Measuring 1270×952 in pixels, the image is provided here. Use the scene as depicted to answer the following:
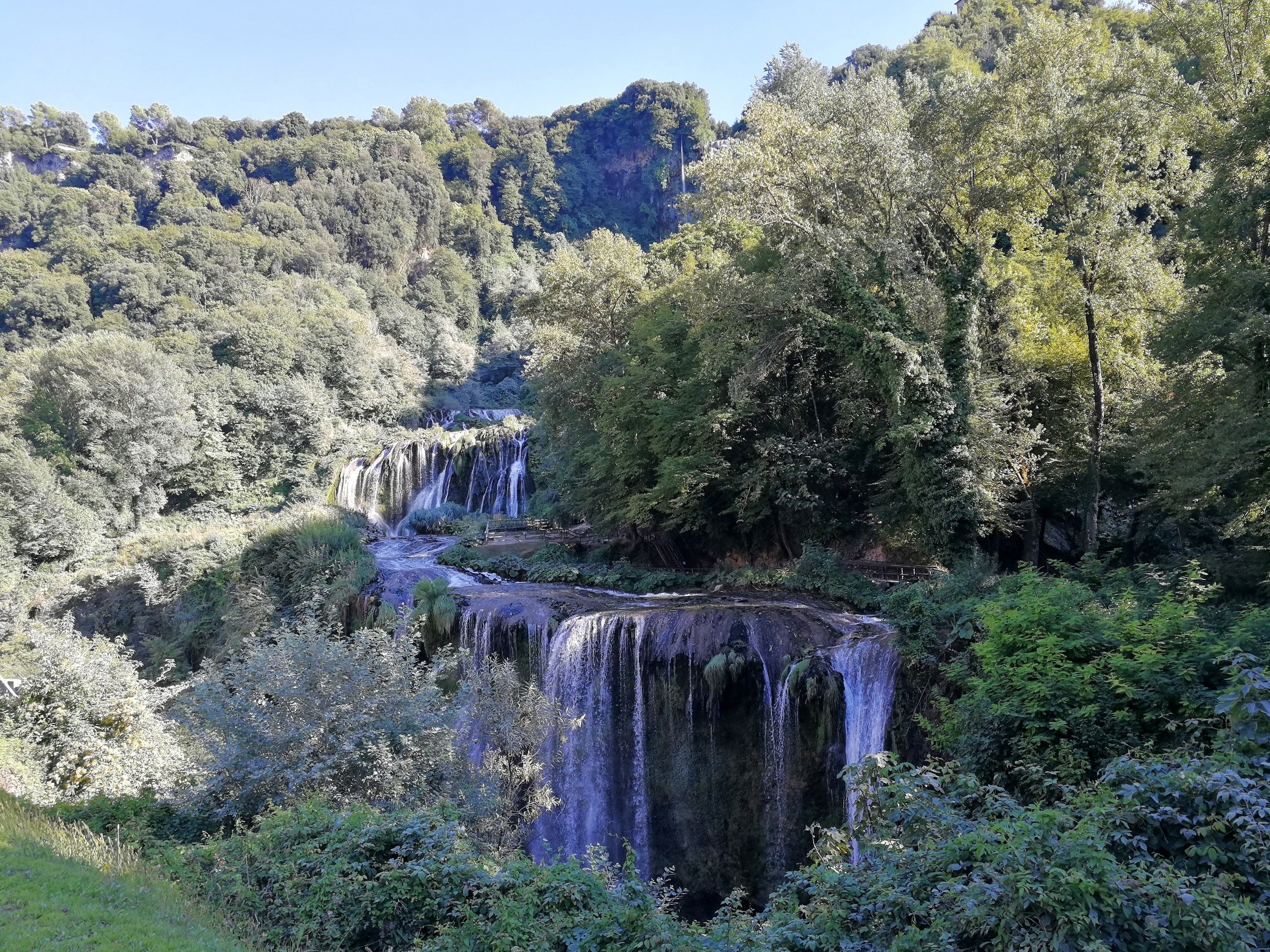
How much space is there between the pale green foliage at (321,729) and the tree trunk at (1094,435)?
506 inches

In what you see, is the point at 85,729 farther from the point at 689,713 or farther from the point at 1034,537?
the point at 1034,537

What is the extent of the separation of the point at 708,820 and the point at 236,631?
15.1m

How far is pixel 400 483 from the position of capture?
30.2m

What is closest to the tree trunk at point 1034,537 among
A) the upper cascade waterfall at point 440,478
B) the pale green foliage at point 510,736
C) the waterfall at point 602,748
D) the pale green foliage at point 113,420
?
the waterfall at point 602,748

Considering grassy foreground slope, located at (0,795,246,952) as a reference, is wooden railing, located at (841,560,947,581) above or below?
above

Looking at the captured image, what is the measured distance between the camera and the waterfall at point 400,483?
29766 mm

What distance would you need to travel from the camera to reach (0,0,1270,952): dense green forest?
515cm

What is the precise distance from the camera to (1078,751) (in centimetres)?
674

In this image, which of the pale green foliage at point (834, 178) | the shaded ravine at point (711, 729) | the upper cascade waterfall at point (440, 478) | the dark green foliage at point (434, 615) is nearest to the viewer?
the shaded ravine at point (711, 729)

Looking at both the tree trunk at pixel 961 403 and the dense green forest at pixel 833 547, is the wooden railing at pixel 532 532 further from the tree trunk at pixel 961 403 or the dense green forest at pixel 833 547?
the tree trunk at pixel 961 403

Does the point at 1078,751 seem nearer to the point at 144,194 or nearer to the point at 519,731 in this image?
the point at 519,731

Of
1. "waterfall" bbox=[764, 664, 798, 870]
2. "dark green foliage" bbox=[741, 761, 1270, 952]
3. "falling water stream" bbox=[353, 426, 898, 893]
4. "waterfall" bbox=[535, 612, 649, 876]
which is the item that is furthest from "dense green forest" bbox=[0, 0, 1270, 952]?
"waterfall" bbox=[535, 612, 649, 876]

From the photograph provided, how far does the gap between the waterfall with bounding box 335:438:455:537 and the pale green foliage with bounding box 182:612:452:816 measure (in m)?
20.1

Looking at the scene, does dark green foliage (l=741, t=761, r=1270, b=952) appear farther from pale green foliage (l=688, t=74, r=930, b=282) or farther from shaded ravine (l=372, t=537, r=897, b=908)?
pale green foliage (l=688, t=74, r=930, b=282)
